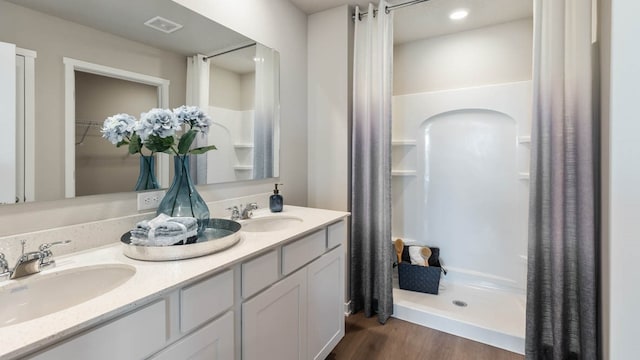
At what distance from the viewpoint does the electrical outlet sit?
1.38 meters

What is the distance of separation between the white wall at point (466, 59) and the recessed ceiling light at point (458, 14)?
1.05 ft

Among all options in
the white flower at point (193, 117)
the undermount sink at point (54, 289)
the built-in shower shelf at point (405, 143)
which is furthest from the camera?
the built-in shower shelf at point (405, 143)

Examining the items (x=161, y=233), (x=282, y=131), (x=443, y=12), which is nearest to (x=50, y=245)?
(x=161, y=233)

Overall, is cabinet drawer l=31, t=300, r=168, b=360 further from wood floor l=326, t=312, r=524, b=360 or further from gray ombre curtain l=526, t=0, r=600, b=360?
gray ombre curtain l=526, t=0, r=600, b=360

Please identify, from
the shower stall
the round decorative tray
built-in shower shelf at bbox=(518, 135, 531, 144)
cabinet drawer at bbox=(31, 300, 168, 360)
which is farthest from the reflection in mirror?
built-in shower shelf at bbox=(518, 135, 531, 144)

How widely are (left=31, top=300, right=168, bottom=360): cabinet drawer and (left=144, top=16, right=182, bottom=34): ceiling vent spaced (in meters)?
1.29

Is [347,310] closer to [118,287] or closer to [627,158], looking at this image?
[118,287]

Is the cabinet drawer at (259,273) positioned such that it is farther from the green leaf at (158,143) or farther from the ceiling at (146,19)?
the ceiling at (146,19)

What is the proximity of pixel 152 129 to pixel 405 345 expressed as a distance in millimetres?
2019

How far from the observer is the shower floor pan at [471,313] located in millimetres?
2012

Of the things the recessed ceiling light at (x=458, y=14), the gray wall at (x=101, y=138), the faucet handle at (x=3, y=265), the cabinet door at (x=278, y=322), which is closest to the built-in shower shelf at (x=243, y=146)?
the gray wall at (x=101, y=138)

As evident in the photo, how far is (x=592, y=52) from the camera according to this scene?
1.65 m

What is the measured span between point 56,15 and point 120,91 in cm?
32

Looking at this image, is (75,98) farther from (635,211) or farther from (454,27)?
(454,27)
